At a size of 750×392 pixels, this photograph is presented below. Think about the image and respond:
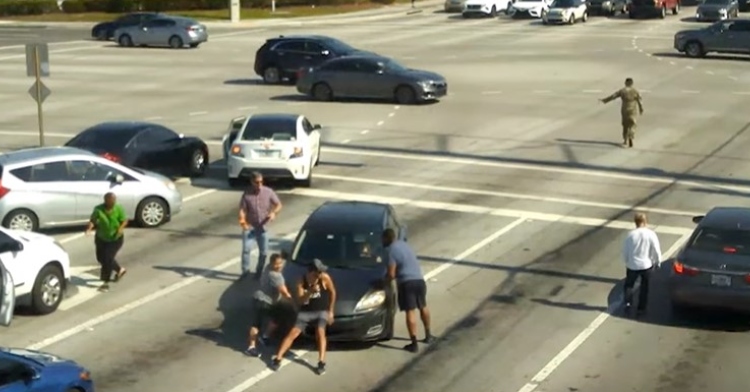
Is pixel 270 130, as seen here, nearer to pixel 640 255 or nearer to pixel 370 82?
pixel 640 255

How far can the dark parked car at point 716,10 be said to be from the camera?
7012 cm

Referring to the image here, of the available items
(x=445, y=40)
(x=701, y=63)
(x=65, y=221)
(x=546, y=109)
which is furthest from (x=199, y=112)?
(x=445, y=40)

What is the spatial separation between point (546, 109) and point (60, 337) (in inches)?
936

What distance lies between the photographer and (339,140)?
3391 cm

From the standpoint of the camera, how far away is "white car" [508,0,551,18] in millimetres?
74750

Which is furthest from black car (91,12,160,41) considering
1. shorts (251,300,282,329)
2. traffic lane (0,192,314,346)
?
shorts (251,300,282,329)

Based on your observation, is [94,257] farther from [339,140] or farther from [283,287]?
[339,140]

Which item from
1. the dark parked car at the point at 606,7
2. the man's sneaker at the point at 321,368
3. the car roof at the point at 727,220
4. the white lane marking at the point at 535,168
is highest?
the car roof at the point at 727,220

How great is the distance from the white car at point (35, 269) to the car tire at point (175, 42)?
41.2 meters

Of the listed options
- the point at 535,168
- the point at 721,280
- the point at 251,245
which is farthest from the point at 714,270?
the point at 535,168

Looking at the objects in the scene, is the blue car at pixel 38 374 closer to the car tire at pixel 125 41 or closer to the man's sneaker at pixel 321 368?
the man's sneaker at pixel 321 368

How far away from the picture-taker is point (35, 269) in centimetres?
1845

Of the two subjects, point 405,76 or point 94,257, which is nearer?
point 94,257

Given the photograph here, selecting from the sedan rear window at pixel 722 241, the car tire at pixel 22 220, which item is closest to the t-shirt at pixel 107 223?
the car tire at pixel 22 220
